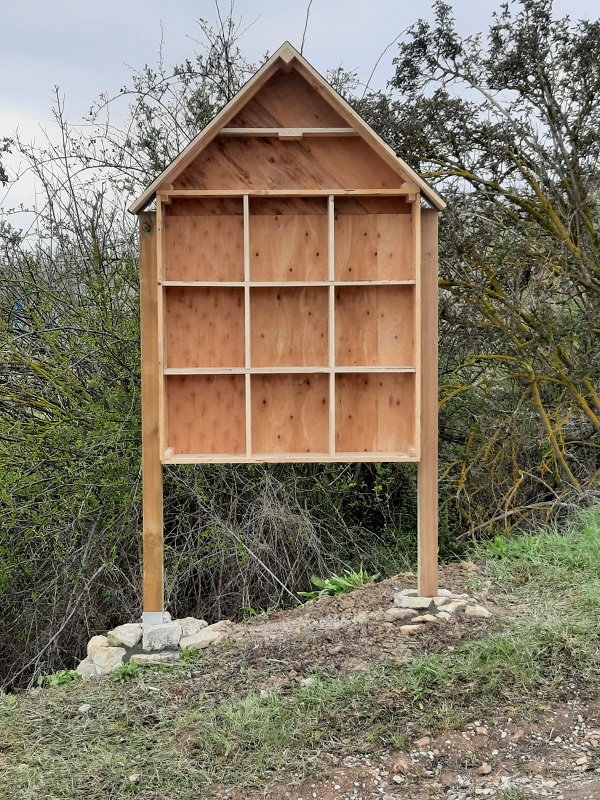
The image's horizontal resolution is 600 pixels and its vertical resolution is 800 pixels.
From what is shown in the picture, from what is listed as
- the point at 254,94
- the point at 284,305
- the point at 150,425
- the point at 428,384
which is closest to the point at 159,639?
the point at 150,425

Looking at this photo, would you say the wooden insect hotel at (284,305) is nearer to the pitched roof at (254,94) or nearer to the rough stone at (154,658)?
the pitched roof at (254,94)

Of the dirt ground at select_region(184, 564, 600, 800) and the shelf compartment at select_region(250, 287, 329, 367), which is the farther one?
the shelf compartment at select_region(250, 287, 329, 367)

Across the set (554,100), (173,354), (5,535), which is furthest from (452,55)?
(5,535)

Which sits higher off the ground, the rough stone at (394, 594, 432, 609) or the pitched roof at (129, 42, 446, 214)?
the pitched roof at (129, 42, 446, 214)

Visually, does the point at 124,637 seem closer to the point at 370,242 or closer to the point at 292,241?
the point at 292,241

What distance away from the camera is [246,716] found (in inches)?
125

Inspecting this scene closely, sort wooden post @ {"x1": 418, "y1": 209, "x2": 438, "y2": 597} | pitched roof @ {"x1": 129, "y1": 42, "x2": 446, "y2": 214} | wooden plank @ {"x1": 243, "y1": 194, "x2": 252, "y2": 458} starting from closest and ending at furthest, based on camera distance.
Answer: pitched roof @ {"x1": 129, "y1": 42, "x2": 446, "y2": 214}
wooden plank @ {"x1": 243, "y1": 194, "x2": 252, "y2": 458}
wooden post @ {"x1": 418, "y1": 209, "x2": 438, "y2": 597}

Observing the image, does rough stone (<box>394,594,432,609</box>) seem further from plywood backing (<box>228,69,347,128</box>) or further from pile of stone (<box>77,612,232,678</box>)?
plywood backing (<box>228,69,347,128</box>)

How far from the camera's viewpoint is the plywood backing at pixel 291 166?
14.0 ft

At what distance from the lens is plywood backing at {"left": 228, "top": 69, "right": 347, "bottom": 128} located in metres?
4.25

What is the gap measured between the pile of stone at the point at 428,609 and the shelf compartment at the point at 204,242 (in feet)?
7.54

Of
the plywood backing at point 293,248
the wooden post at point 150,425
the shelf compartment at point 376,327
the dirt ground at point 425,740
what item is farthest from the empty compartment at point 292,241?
the dirt ground at point 425,740

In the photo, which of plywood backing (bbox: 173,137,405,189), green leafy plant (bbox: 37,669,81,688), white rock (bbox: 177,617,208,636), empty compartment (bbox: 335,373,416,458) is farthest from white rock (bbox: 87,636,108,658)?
plywood backing (bbox: 173,137,405,189)

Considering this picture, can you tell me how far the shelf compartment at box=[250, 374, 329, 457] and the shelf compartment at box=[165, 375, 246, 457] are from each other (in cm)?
12
